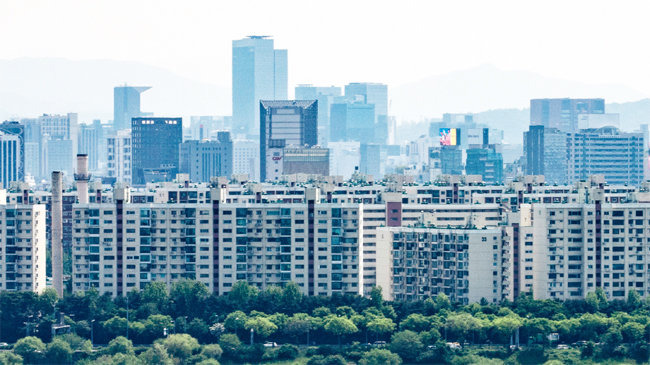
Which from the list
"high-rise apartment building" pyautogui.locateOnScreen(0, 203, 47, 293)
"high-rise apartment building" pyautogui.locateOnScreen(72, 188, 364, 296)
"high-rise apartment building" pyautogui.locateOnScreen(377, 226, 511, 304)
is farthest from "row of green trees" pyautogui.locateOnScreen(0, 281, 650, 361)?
"high-rise apartment building" pyautogui.locateOnScreen(0, 203, 47, 293)

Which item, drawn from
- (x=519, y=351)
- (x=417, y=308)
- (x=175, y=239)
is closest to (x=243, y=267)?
(x=175, y=239)

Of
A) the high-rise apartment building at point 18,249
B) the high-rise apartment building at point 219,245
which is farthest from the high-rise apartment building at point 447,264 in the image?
the high-rise apartment building at point 18,249

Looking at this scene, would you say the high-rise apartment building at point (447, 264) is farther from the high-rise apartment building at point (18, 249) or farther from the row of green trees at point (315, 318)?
the high-rise apartment building at point (18, 249)

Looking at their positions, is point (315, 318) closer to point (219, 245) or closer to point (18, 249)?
point (219, 245)

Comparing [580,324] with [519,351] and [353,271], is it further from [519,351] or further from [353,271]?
[353,271]

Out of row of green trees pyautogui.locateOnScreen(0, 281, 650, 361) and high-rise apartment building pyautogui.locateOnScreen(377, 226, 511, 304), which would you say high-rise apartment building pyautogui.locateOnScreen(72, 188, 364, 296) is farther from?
row of green trees pyautogui.locateOnScreen(0, 281, 650, 361)

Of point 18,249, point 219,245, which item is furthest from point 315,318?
point 18,249
